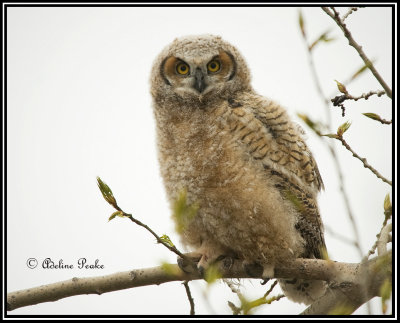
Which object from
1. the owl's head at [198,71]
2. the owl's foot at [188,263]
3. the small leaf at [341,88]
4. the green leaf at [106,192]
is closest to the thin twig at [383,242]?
the small leaf at [341,88]

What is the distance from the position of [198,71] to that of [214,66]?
0.18m

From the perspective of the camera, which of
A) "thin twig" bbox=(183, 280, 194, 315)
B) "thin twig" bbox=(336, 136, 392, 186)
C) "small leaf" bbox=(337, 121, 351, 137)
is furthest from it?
"thin twig" bbox=(183, 280, 194, 315)

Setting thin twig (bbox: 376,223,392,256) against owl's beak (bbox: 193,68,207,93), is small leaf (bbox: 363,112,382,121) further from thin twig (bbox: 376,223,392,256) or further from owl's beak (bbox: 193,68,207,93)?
owl's beak (bbox: 193,68,207,93)

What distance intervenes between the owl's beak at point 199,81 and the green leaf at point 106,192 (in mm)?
1584

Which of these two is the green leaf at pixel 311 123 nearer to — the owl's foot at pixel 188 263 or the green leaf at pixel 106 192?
the green leaf at pixel 106 192

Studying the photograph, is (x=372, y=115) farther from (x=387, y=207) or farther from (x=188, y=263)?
(x=188, y=263)

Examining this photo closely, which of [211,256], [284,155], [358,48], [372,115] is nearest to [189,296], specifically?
[211,256]

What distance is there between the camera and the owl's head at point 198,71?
10.4 ft

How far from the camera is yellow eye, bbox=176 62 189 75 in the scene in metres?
3.39

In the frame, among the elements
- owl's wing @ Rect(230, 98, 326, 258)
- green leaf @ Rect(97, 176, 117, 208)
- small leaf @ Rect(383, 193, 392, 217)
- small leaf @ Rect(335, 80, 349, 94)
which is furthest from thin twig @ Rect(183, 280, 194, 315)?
small leaf @ Rect(335, 80, 349, 94)

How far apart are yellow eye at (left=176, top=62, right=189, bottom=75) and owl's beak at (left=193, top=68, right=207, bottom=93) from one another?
4.8 inches

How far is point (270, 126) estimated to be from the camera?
9.60ft

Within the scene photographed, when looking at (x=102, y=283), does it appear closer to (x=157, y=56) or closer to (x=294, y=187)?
(x=294, y=187)

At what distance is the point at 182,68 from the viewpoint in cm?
342
